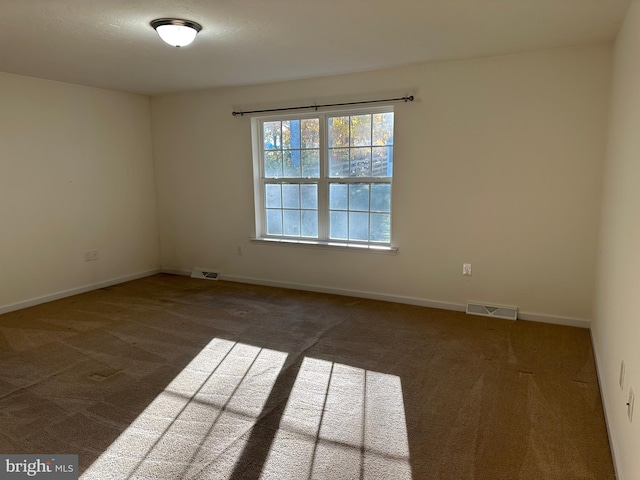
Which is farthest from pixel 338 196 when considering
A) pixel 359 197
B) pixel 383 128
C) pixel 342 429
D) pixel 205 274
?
pixel 342 429

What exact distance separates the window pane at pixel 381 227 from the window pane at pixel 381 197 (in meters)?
0.07

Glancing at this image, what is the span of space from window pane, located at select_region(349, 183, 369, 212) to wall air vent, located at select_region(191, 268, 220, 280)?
2.06 metres

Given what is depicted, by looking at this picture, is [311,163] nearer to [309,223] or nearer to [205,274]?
[309,223]

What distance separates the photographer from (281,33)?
9.68 feet

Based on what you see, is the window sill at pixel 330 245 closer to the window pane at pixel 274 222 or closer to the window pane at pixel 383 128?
the window pane at pixel 274 222

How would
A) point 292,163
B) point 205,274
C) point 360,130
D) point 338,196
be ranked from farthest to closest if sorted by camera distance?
1. point 205,274
2. point 292,163
3. point 338,196
4. point 360,130

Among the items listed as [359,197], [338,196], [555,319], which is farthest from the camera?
[338,196]

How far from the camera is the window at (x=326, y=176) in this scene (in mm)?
4344

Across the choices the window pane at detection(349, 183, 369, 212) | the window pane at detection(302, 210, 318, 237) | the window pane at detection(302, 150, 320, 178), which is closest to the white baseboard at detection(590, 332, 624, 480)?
the window pane at detection(349, 183, 369, 212)

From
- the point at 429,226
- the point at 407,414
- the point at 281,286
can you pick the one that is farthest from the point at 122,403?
the point at 429,226

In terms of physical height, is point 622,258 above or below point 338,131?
below

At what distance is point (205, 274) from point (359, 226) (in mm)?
2234

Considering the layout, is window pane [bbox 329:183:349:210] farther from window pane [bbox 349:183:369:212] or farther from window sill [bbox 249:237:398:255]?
window sill [bbox 249:237:398:255]

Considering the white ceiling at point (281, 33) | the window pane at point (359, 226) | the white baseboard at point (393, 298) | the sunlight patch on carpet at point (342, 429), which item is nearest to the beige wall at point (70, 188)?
the white ceiling at point (281, 33)
